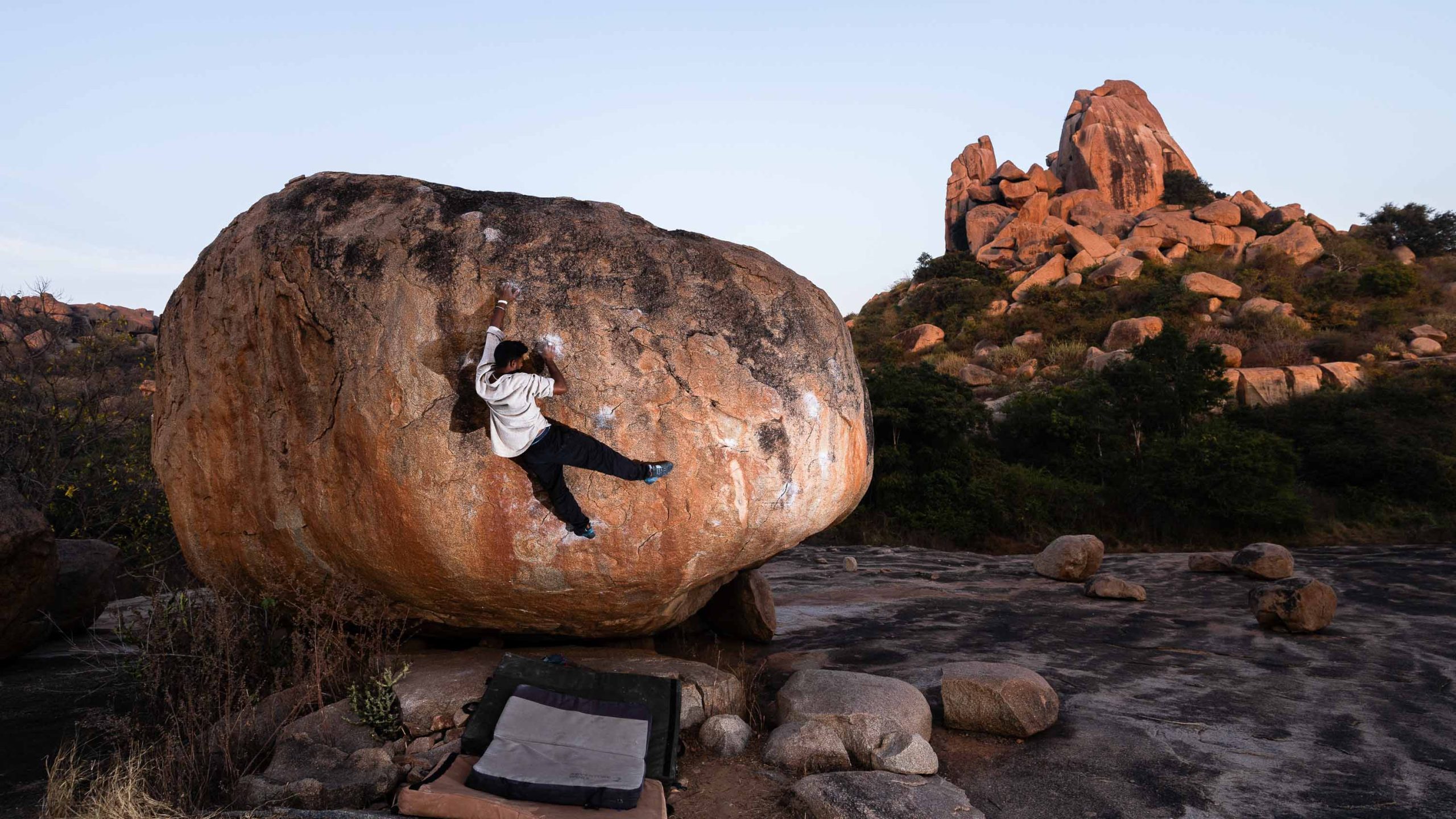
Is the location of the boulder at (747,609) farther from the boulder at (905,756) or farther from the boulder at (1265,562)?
the boulder at (1265,562)

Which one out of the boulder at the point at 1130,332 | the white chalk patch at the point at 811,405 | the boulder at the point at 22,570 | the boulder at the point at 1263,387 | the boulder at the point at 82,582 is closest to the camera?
the white chalk patch at the point at 811,405

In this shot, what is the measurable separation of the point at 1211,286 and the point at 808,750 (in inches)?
1146

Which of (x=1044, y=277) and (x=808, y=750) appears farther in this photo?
(x=1044, y=277)

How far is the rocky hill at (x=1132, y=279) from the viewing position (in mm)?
23219

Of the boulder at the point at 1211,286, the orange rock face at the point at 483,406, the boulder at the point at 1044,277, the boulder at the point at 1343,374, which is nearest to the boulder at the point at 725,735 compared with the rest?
the orange rock face at the point at 483,406

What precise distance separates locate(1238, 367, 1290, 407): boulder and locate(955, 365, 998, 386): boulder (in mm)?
6682

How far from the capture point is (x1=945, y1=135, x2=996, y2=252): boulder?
145 feet

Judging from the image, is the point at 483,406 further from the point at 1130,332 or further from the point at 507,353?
the point at 1130,332

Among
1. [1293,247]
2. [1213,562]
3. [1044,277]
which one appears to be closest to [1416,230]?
[1293,247]

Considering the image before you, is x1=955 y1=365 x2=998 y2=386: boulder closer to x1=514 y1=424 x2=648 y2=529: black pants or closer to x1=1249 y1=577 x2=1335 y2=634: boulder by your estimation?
x1=1249 y1=577 x2=1335 y2=634: boulder

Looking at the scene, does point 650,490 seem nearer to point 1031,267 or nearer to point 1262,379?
point 1262,379

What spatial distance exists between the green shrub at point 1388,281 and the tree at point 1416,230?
7225mm

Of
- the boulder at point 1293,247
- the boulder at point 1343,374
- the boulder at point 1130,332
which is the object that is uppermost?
the boulder at point 1293,247

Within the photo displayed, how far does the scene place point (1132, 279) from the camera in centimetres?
3073
